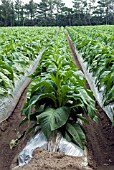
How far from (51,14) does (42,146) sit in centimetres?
6497

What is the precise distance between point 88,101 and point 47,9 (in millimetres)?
65990

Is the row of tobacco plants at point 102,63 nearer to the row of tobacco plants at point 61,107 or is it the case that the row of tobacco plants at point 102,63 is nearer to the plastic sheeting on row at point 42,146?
the row of tobacco plants at point 61,107

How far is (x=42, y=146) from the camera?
321 centimetres

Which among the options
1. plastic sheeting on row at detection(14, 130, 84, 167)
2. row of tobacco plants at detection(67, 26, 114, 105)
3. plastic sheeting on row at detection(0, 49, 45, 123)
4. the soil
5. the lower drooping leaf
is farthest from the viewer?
plastic sheeting on row at detection(0, 49, 45, 123)

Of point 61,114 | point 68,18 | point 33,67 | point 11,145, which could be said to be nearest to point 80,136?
point 61,114

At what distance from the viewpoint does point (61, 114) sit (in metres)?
3.51

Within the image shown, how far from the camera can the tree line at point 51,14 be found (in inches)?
2323

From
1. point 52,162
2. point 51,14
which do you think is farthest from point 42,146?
point 51,14

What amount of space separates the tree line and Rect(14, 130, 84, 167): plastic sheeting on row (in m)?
54.9

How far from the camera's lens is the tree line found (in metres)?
59.0

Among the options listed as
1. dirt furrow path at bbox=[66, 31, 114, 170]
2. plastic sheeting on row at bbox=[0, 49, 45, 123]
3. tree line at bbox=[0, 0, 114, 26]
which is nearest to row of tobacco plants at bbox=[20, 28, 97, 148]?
dirt furrow path at bbox=[66, 31, 114, 170]

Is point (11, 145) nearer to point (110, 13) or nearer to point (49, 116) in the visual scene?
point (49, 116)

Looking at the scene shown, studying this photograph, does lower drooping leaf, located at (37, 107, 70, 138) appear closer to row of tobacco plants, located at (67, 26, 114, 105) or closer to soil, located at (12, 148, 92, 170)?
soil, located at (12, 148, 92, 170)

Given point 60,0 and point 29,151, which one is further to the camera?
point 60,0
